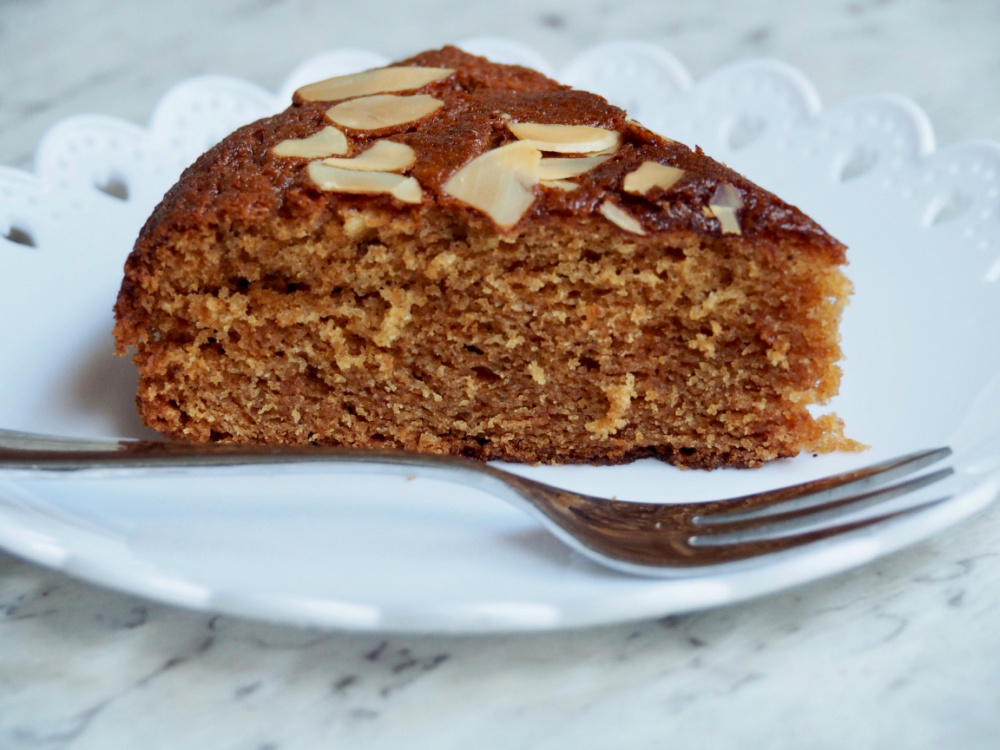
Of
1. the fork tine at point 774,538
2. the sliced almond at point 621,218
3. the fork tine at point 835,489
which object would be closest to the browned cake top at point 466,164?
the sliced almond at point 621,218

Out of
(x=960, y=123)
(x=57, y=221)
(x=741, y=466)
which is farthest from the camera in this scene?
(x=960, y=123)

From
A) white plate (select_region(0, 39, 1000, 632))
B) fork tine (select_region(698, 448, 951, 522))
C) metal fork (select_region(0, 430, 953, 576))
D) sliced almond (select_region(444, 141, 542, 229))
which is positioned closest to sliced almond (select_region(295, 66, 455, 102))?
sliced almond (select_region(444, 141, 542, 229))

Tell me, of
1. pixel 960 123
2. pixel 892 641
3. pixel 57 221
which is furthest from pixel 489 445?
pixel 960 123

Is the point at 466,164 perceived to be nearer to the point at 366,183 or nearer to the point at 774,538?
the point at 366,183

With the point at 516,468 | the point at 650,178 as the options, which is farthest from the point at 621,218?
the point at 516,468

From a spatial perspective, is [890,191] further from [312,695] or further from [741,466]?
[312,695]

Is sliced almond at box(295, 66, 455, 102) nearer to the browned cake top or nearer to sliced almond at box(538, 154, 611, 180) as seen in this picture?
the browned cake top
